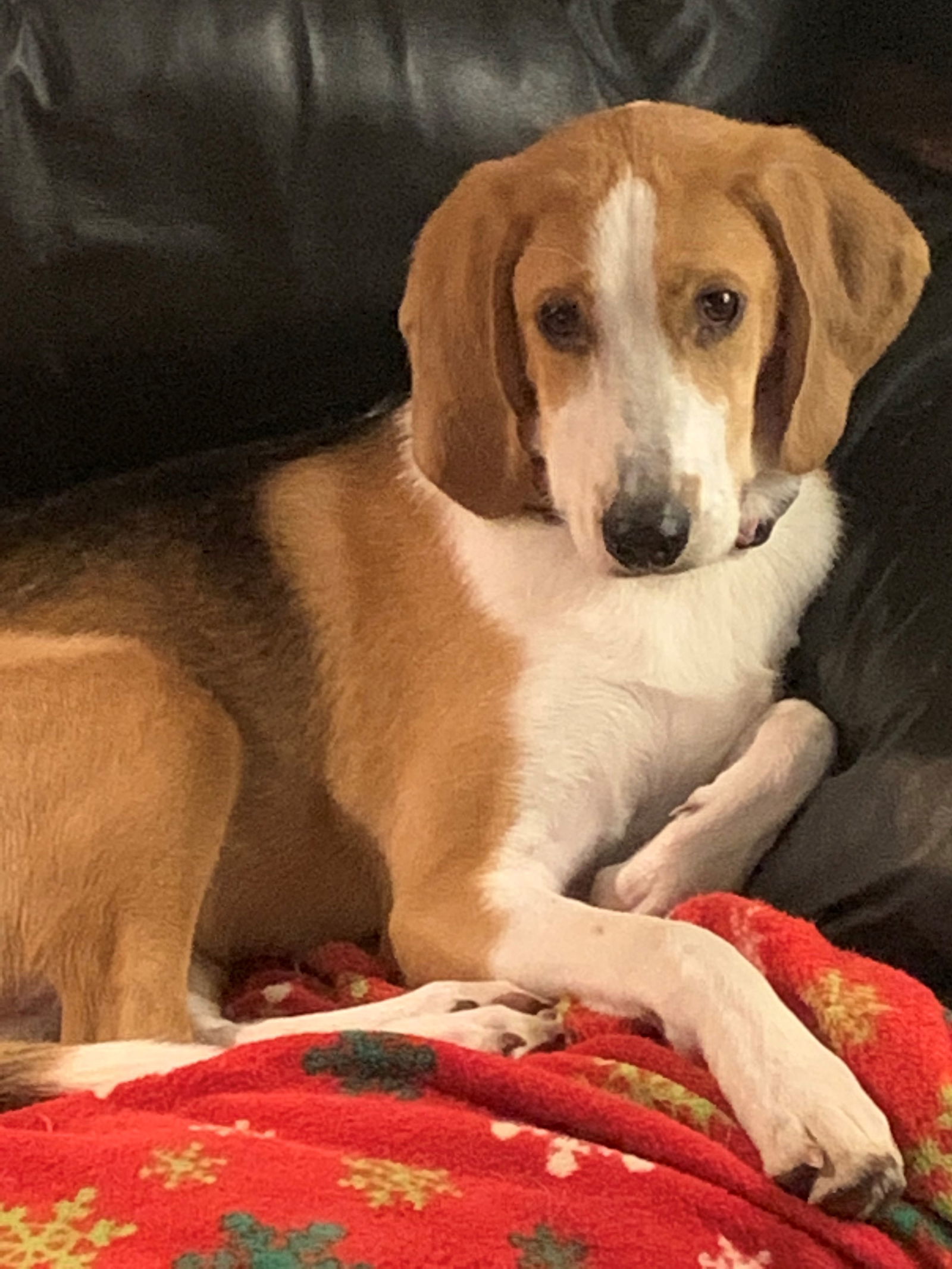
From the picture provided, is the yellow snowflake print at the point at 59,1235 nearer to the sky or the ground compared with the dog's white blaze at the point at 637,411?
nearer to the ground

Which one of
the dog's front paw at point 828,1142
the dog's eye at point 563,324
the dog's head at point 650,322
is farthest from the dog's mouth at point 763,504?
the dog's front paw at point 828,1142

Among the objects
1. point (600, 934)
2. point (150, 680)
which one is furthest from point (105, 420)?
point (600, 934)

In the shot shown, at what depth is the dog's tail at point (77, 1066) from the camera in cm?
170

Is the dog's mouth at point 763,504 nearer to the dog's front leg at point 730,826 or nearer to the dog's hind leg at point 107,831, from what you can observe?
the dog's front leg at point 730,826

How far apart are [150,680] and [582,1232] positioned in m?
1.05

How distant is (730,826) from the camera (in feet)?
6.57

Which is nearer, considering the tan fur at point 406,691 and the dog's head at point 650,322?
the dog's head at point 650,322

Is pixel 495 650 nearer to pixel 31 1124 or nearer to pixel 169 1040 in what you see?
pixel 169 1040

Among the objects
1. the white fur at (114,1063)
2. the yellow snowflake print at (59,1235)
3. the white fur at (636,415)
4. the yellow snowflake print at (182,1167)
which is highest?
the white fur at (636,415)

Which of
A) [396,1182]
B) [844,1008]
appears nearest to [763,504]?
[844,1008]

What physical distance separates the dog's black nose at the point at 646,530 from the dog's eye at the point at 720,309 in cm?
23

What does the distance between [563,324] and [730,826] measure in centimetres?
67

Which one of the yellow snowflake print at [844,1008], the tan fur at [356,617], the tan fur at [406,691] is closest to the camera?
the yellow snowflake print at [844,1008]

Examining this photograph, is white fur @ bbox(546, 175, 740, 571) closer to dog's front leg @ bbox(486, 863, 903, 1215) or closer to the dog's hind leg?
dog's front leg @ bbox(486, 863, 903, 1215)
